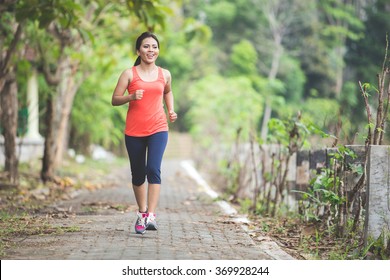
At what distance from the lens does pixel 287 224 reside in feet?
29.5

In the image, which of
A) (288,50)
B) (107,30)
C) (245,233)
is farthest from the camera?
(288,50)

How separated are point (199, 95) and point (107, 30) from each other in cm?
1968

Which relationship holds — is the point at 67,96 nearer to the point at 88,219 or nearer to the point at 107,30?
the point at 107,30

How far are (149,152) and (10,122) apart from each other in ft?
20.2

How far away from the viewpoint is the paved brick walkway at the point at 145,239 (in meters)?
6.39

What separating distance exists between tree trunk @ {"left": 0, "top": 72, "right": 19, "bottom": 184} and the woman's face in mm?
6093

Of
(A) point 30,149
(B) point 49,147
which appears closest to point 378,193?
(B) point 49,147

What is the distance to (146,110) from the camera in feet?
24.4

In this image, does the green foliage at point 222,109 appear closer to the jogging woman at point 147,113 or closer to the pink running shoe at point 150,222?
the pink running shoe at point 150,222

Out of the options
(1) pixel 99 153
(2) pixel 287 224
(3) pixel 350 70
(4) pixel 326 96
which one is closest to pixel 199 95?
(1) pixel 99 153

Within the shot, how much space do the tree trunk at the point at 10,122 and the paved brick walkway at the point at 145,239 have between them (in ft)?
8.19

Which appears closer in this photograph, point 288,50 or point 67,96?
point 67,96

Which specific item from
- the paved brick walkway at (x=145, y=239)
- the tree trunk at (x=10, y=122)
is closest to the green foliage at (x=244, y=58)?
the tree trunk at (x=10, y=122)

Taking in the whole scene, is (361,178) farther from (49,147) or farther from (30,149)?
(30,149)
